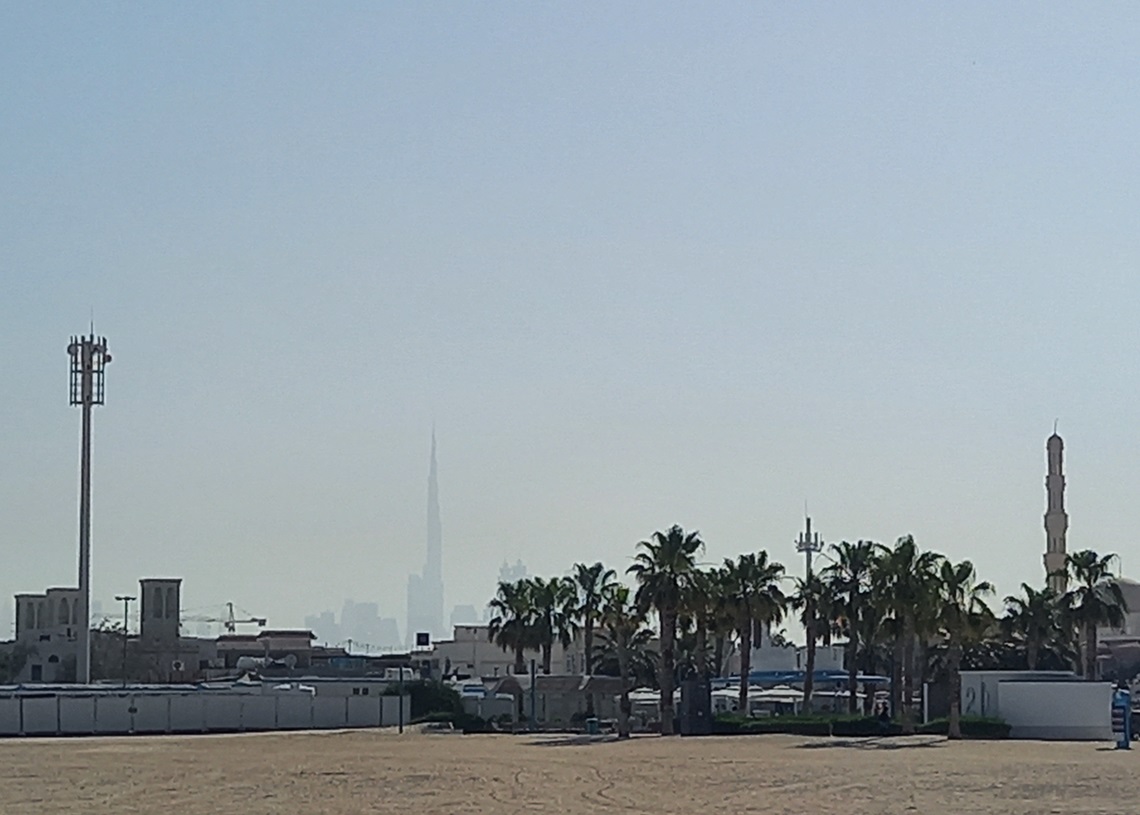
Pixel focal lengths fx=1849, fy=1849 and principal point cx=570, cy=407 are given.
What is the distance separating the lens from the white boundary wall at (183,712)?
240 ft

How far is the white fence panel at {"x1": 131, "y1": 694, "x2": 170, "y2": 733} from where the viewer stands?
2948 inches

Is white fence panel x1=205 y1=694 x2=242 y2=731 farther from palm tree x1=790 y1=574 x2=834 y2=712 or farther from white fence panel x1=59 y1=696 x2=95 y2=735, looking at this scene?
palm tree x1=790 y1=574 x2=834 y2=712

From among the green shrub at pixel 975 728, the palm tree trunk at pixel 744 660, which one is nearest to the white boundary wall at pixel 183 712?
the palm tree trunk at pixel 744 660

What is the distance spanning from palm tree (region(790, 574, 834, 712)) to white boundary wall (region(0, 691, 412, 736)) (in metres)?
17.5

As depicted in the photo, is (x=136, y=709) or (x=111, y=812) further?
(x=136, y=709)

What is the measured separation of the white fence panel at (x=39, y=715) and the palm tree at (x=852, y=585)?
3201 cm

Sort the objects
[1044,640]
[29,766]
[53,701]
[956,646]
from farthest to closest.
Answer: [1044,640] < [53,701] < [956,646] < [29,766]

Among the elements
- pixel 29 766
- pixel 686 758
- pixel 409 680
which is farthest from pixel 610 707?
pixel 29 766

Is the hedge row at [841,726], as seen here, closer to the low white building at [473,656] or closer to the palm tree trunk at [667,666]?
the palm tree trunk at [667,666]

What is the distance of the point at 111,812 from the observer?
33594mm

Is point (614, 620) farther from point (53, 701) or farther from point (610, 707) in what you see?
point (53, 701)

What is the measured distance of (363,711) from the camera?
262 feet

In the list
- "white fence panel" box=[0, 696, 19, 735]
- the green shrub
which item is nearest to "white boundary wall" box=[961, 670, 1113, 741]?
the green shrub

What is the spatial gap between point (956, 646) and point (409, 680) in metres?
29.5
